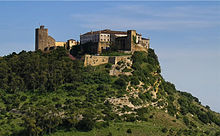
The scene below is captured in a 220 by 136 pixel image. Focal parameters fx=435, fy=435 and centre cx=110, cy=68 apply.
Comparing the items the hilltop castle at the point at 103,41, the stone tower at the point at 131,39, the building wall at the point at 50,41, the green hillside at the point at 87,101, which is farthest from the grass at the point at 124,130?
the building wall at the point at 50,41

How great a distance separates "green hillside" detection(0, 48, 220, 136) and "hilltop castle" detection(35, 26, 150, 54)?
14.2ft

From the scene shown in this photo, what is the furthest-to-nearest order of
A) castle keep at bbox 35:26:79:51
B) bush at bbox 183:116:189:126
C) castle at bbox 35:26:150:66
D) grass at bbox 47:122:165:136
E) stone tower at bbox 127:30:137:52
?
1. castle keep at bbox 35:26:79:51
2. stone tower at bbox 127:30:137:52
3. castle at bbox 35:26:150:66
4. bush at bbox 183:116:189:126
5. grass at bbox 47:122:165:136

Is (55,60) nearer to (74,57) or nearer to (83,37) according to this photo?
(74,57)

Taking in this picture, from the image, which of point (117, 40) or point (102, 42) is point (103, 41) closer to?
point (102, 42)

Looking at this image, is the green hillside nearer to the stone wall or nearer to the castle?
the stone wall

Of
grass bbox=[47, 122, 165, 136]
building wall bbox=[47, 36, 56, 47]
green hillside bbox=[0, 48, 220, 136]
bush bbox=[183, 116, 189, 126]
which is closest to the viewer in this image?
grass bbox=[47, 122, 165, 136]

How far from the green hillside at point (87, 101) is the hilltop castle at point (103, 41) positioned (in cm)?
434

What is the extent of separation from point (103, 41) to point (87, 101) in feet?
96.9

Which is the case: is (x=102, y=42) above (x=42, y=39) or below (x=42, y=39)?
below

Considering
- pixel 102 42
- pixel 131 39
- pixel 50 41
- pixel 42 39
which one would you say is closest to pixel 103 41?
pixel 102 42

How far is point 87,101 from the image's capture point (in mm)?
96062

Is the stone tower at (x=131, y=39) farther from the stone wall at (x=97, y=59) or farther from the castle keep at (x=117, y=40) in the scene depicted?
the stone wall at (x=97, y=59)

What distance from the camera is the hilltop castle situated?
11775 cm

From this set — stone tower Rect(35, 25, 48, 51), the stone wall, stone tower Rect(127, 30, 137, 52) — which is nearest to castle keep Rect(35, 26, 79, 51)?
stone tower Rect(35, 25, 48, 51)
